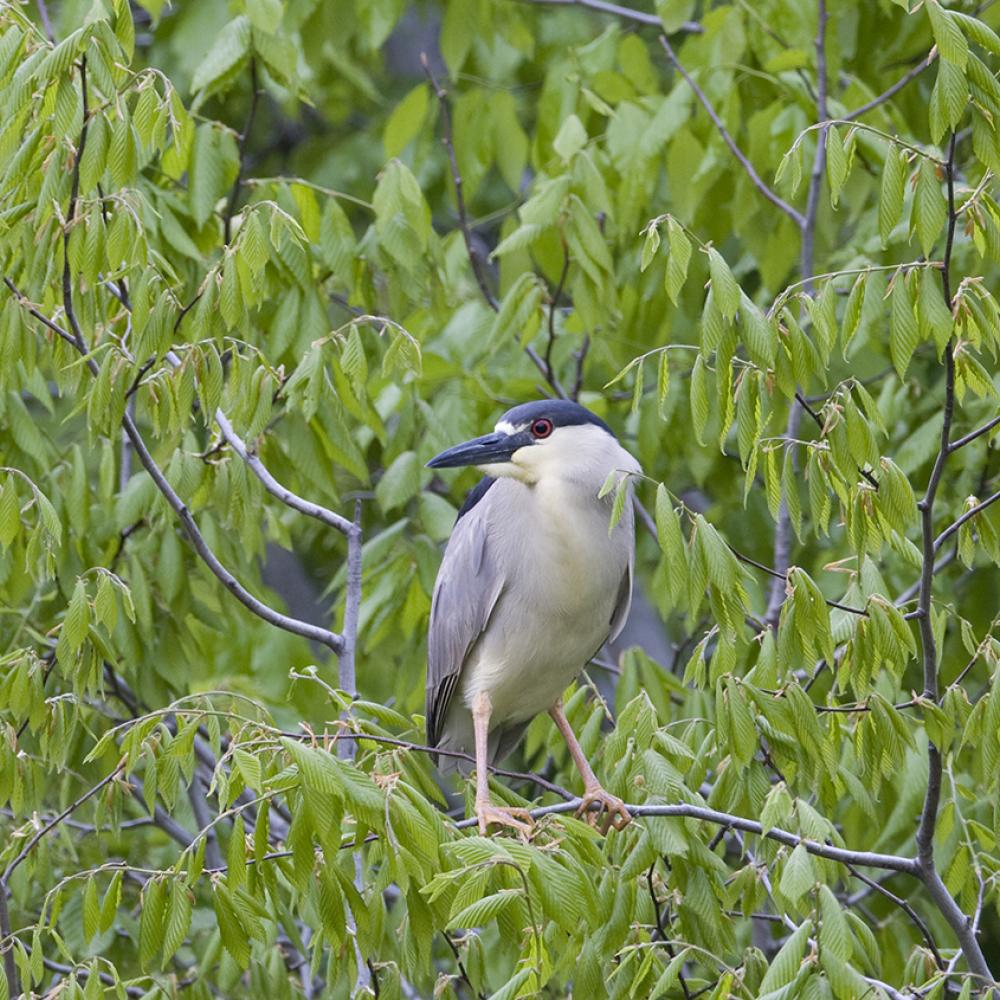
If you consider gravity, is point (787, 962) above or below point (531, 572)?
above

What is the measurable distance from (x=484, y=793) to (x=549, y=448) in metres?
0.80

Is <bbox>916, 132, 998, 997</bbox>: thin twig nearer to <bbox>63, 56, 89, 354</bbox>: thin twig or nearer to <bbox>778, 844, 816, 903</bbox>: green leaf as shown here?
<bbox>778, 844, 816, 903</bbox>: green leaf

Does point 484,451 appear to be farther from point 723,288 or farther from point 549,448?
point 723,288

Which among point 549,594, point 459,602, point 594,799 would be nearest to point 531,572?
point 549,594

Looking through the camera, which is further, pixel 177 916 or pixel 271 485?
pixel 271 485

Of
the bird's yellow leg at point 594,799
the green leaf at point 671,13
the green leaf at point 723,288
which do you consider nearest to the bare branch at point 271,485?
the bird's yellow leg at point 594,799

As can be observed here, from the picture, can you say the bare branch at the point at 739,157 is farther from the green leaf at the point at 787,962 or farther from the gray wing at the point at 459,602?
the green leaf at the point at 787,962

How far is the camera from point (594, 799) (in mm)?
3180

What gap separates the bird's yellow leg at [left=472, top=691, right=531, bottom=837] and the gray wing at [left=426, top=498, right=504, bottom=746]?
0.32 ft

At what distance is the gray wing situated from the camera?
12.0 feet

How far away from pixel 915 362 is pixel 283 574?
3.44 meters

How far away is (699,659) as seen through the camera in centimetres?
279

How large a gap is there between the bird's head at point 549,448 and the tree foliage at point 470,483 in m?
0.27

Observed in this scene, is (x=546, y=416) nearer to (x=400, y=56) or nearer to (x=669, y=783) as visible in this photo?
(x=669, y=783)
